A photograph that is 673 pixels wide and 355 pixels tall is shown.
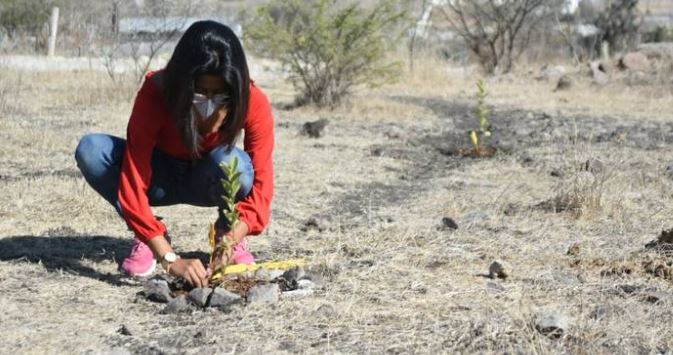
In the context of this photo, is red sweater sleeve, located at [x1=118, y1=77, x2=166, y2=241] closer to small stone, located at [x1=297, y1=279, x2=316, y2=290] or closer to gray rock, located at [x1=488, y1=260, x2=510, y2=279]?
small stone, located at [x1=297, y1=279, x2=316, y2=290]

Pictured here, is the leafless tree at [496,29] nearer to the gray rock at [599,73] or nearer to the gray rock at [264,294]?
the gray rock at [599,73]

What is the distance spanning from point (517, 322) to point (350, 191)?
3.16m

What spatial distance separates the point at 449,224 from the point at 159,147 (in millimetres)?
1606

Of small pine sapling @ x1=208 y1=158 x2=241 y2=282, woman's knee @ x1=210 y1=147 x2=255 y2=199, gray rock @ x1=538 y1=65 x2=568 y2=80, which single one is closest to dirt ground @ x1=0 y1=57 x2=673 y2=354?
small pine sapling @ x1=208 y1=158 x2=241 y2=282

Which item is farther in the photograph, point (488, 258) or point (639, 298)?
point (488, 258)

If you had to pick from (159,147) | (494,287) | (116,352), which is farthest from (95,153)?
(494,287)

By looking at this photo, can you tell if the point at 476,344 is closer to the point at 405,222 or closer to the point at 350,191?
the point at 405,222

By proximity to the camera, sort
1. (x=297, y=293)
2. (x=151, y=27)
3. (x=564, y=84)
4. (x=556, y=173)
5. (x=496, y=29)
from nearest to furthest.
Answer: (x=297, y=293) → (x=556, y=173) → (x=151, y=27) → (x=564, y=84) → (x=496, y=29)

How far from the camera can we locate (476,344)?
311 centimetres

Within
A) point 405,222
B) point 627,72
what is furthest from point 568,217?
point 627,72

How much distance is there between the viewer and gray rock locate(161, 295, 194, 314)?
139 inches

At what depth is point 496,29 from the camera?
1955 centimetres

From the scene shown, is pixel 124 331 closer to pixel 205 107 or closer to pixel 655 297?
pixel 205 107

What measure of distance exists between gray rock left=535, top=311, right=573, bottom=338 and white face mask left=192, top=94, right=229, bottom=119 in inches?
49.9
